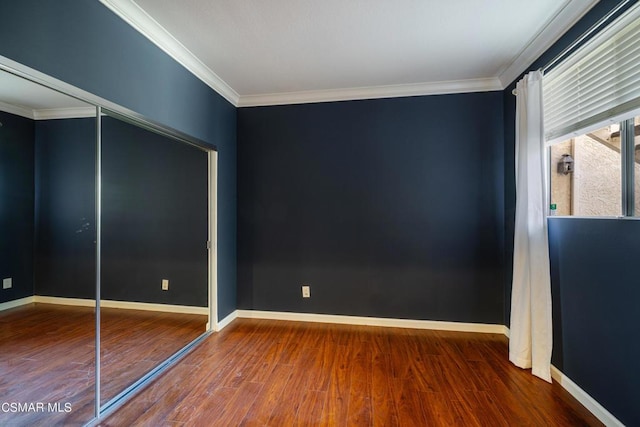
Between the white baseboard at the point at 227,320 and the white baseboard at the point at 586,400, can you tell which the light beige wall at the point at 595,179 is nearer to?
the white baseboard at the point at 586,400

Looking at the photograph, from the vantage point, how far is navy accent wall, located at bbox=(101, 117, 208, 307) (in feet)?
6.40

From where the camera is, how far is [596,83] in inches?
68.7

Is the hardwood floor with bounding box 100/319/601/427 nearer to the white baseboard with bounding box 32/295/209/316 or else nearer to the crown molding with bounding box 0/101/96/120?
the white baseboard with bounding box 32/295/209/316

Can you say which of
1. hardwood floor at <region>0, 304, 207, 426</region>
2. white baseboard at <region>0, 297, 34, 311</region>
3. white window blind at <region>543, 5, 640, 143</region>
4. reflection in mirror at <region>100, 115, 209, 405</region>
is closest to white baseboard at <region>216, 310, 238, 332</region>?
reflection in mirror at <region>100, 115, 209, 405</region>

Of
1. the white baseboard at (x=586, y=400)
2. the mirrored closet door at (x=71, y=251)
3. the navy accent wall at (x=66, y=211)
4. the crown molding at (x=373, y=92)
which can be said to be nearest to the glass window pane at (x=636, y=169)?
the white baseboard at (x=586, y=400)

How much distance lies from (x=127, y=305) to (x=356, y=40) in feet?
9.55

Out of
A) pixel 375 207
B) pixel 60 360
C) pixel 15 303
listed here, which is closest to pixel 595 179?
pixel 375 207

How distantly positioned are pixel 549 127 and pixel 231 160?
314cm

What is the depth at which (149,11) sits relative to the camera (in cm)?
188

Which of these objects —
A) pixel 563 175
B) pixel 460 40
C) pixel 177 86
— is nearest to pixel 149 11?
pixel 177 86

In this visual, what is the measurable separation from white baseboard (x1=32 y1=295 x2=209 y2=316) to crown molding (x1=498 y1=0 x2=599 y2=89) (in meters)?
3.72

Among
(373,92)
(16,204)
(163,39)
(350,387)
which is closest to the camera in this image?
(16,204)

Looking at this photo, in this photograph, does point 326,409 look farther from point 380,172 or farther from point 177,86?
point 177,86

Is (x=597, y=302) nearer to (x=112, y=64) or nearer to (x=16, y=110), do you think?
(x=112, y=64)
